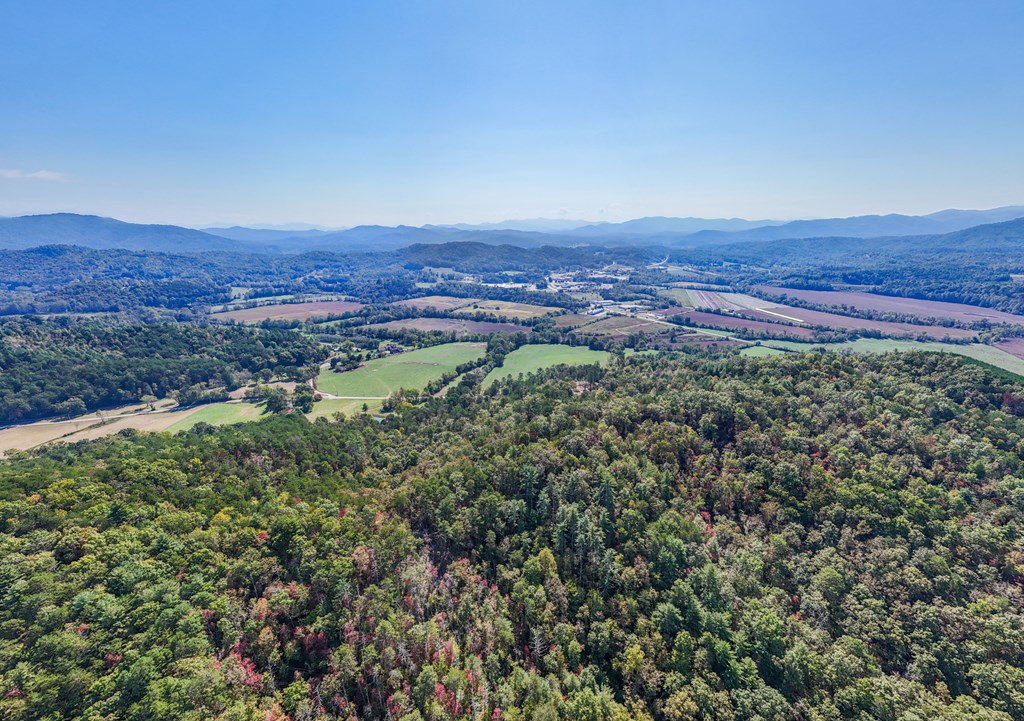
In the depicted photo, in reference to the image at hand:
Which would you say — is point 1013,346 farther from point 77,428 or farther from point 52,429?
point 52,429

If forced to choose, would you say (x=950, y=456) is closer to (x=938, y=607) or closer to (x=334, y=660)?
(x=938, y=607)

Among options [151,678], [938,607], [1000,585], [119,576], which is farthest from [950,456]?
[119,576]

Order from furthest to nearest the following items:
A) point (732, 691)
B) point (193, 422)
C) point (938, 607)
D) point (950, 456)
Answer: point (193, 422) → point (950, 456) → point (938, 607) → point (732, 691)

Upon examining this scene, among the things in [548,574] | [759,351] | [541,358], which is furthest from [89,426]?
[759,351]

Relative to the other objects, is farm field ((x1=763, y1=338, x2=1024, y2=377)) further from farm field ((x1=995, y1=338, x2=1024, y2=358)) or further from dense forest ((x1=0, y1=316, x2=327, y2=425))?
dense forest ((x1=0, y1=316, x2=327, y2=425))

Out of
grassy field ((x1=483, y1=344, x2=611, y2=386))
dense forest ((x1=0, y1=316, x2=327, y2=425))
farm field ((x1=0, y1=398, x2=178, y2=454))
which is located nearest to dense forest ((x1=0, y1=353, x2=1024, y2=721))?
farm field ((x1=0, y1=398, x2=178, y2=454))

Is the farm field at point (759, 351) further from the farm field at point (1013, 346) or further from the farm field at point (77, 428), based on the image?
the farm field at point (77, 428)

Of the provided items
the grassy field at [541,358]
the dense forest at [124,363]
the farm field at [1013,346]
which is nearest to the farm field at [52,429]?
the dense forest at [124,363]
